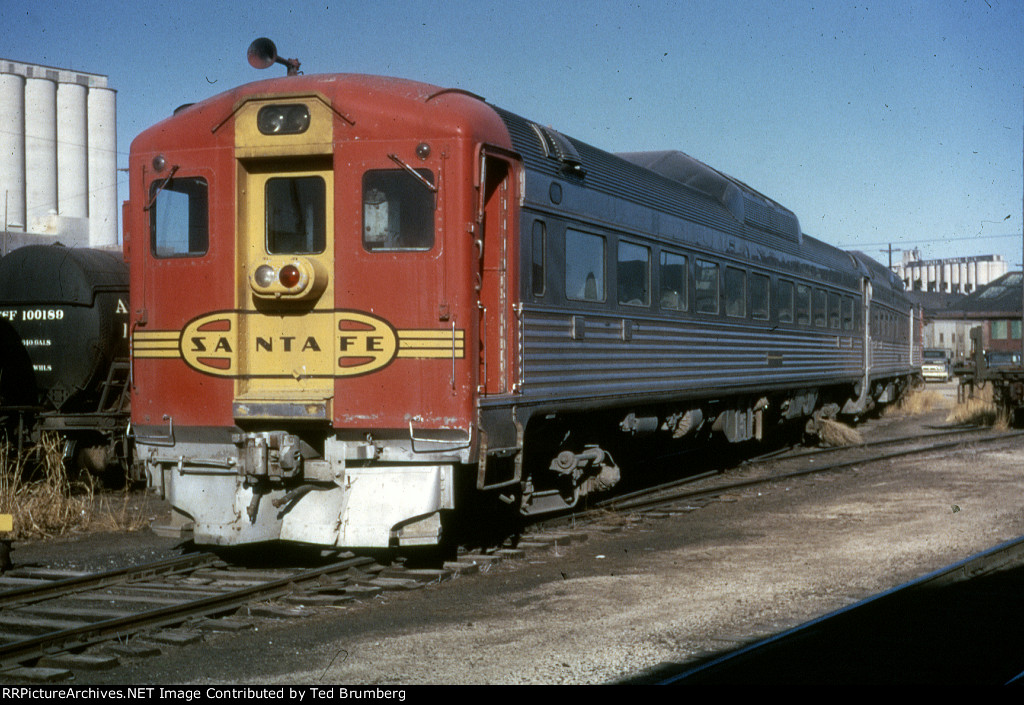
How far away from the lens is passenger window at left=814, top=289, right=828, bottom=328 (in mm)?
16911

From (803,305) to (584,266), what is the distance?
7.91 m

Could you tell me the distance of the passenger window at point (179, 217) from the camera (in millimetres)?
7824

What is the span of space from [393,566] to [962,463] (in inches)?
410

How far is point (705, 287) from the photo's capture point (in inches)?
469

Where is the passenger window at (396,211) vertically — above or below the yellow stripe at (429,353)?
above

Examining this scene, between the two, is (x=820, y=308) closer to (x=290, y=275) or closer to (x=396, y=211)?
(x=396, y=211)

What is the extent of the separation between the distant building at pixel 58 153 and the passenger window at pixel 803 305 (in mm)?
42481

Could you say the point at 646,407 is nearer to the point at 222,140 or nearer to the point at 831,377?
the point at 222,140

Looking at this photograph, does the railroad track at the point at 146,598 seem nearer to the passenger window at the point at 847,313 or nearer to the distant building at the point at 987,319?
the passenger window at the point at 847,313

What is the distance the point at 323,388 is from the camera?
7.50 m

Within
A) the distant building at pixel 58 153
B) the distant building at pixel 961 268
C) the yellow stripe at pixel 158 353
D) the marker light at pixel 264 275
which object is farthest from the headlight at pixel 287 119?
the distant building at pixel 961 268

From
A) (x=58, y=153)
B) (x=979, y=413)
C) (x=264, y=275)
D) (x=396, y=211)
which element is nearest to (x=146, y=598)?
(x=264, y=275)

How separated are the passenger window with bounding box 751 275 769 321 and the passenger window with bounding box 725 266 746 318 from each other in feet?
1.38

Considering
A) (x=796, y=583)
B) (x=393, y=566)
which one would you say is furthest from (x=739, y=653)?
(x=393, y=566)
